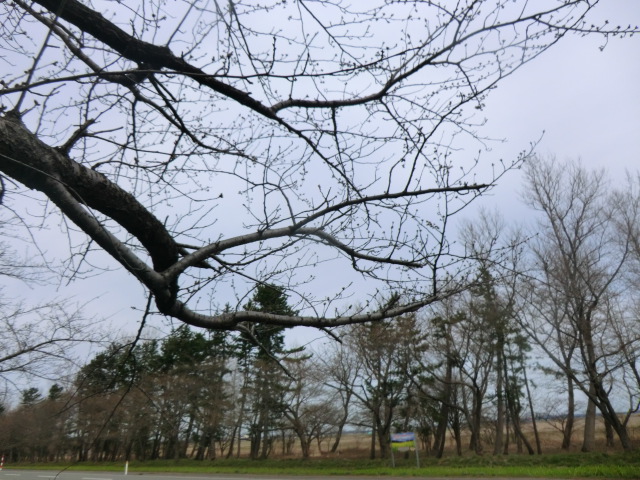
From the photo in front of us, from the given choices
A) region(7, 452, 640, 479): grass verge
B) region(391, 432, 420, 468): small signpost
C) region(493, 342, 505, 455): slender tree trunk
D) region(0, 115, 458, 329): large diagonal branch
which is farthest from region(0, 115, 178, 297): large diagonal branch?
region(493, 342, 505, 455): slender tree trunk

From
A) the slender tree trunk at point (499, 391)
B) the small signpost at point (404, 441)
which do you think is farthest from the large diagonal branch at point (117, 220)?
the slender tree trunk at point (499, 391)

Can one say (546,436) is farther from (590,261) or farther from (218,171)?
(218,171)

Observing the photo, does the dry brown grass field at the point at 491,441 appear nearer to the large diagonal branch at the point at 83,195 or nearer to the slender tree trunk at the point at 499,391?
the slender tree trunk at the point at 499,391

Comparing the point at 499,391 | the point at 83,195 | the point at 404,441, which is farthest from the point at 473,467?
the point at 83,195

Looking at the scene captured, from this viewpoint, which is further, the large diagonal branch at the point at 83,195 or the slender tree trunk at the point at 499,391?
the slender tree trunk at the point at 499,391

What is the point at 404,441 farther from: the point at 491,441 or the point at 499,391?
the point at 491,441

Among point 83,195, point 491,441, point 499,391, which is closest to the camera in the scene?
point 83,195

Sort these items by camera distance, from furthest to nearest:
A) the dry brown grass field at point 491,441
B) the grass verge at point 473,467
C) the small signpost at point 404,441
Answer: the dry brown grass field at point 491,441
the small signpost at point 404,441
the grass verge at point 473,467

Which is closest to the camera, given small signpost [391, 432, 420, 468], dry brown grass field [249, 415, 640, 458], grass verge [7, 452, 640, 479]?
grass verge [7, 452, 640, 479]

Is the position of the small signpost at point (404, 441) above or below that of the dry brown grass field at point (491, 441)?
above

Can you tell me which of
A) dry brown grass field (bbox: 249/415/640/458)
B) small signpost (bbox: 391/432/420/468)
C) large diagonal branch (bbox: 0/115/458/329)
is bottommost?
dry brown grass field (bbox: 249/415/640/458)

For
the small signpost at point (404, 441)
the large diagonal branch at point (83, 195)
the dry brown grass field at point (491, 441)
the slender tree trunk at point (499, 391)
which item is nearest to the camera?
the large diagonal branch at point (83, 195)

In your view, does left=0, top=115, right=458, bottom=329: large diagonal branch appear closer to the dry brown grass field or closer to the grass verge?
the grass verge

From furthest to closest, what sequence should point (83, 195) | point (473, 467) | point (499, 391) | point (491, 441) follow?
point (491, 441), point (499, 391), point (473, 467), point (83, 195)
